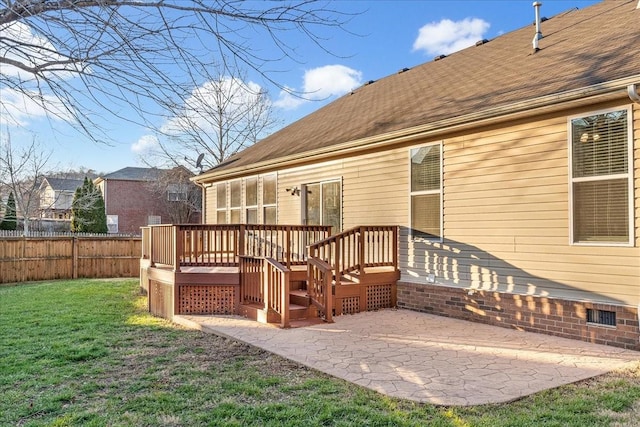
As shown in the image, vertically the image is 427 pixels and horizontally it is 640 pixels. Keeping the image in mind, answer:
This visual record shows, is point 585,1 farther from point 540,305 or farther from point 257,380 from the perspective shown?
point 257,380

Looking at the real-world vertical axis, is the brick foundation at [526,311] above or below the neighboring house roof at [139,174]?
below

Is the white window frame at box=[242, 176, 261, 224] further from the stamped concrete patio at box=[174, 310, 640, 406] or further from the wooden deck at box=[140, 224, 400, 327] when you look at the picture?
the stamped concrete patio at box=[174, 310, 640, 406]

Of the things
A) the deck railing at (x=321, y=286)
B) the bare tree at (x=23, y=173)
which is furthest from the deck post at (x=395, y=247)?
the bare tree at (x=23, y=173)

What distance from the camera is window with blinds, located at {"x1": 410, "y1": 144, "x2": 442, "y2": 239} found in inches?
305

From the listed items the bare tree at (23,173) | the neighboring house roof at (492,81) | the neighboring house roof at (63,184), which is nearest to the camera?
the neighboring house roof at (492,81)

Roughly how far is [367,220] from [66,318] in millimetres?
5632

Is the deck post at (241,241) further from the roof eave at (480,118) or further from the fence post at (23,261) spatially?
the fence post at (23,261)

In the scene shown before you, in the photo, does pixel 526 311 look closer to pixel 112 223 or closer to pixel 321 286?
pixel 321 286

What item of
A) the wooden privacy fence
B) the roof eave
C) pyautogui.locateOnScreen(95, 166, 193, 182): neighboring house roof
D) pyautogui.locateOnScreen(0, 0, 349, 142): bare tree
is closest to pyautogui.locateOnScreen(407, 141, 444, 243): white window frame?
the roof eave

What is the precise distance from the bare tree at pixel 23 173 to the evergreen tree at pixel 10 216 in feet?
1.04

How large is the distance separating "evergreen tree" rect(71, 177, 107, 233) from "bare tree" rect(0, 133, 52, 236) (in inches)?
79.5

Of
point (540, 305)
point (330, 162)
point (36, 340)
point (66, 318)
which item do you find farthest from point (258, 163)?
point (540, 305)

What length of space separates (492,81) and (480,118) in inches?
69.6

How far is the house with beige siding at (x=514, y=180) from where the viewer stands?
557cm
